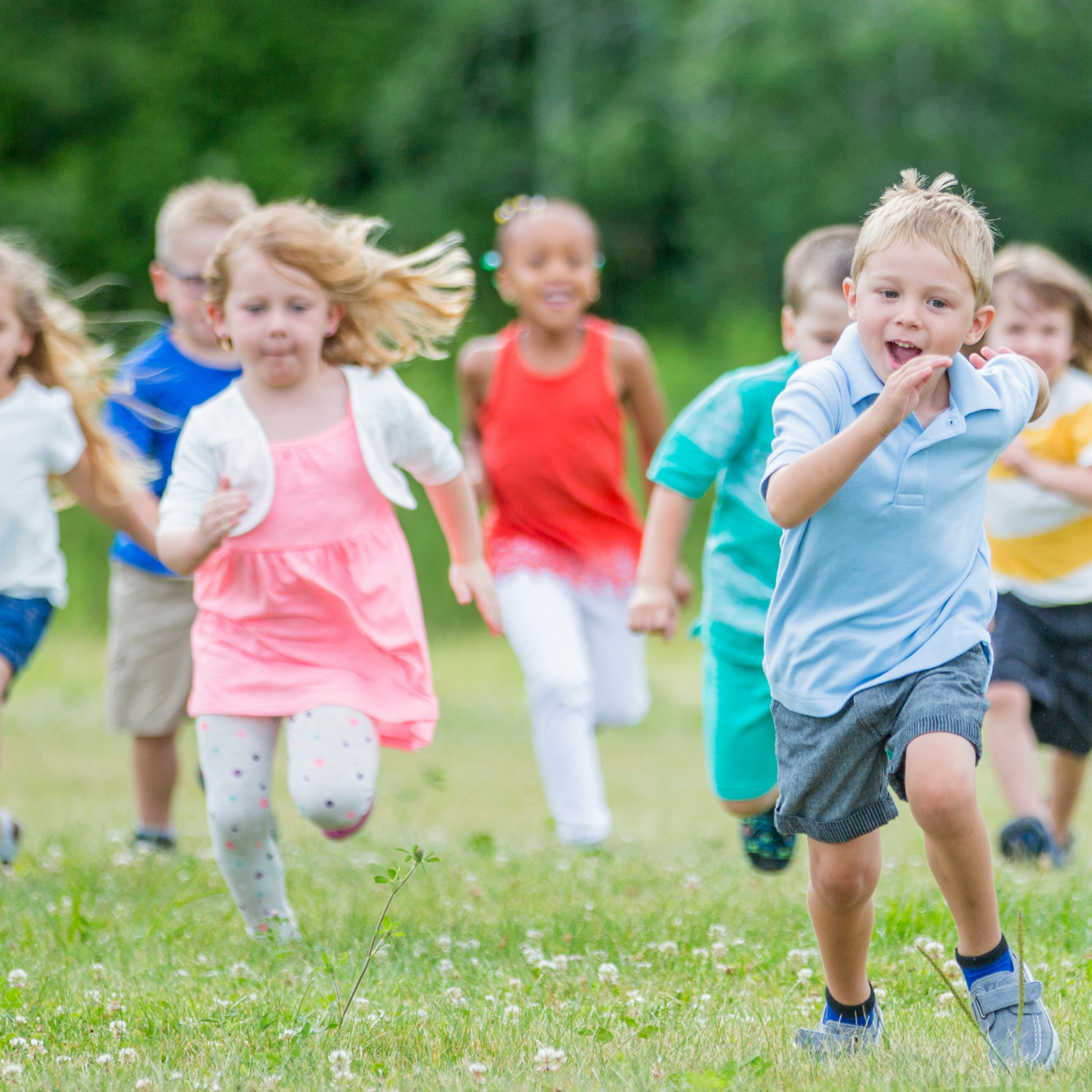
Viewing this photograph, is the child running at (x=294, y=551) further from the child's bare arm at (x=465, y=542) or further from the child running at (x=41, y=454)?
the child running at (x=41, y=454)

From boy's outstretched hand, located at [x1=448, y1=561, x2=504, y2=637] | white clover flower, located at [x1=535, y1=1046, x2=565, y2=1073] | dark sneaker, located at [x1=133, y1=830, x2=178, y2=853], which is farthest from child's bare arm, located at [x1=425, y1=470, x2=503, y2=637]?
dark sneaker, located at [x1=133, y1=830, x2=178, y2=853]

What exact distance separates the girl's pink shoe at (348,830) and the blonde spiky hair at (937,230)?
1993mm

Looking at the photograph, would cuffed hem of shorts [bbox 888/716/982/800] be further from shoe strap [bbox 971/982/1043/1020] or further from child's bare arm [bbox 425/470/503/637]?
child's bare arm [bbox 425/470/503/637]

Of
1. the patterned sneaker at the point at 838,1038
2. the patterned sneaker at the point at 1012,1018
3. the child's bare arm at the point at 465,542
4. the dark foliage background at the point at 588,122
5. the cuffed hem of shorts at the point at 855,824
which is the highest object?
the cuffed hem of shorts at the point at 855,824

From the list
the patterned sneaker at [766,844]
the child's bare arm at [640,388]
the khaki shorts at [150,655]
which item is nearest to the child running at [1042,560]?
the patterned sneaker at [766,844]

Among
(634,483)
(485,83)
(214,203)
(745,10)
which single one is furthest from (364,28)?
(214,203)

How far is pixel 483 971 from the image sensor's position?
12.8ft

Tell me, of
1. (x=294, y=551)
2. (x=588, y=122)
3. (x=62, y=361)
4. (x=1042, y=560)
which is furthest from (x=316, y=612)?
(x=588, y=122)

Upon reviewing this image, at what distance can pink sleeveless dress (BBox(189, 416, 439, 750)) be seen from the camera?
4.33 m

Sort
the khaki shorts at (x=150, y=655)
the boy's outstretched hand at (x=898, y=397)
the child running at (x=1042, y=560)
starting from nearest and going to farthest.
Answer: the boy's outstretched hand at (x=898, y=397), the child running at (x=1042, y=560), the khaki shorts at (x=150, y=655)

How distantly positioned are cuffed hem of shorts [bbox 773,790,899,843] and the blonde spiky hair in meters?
1.01

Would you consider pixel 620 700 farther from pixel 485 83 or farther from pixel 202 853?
pixel 485 83

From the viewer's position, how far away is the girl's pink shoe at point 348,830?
4.33 metres

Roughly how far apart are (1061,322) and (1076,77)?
65.9 ft
